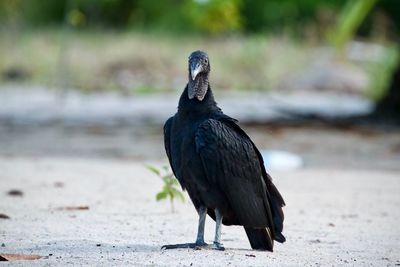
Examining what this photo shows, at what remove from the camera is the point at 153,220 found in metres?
6.44

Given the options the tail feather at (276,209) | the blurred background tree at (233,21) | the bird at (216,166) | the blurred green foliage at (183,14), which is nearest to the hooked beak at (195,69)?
the bird at (216,166)

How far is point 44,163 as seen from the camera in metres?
9.52

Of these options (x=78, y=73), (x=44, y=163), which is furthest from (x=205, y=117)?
(x=78, y=73)

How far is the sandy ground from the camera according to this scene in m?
5.02

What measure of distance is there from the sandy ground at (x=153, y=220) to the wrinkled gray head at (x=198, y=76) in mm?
938

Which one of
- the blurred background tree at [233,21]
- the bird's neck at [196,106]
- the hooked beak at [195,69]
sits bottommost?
the bird's neck at [196,106]

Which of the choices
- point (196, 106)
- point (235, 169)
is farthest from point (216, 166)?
point (196, 106)

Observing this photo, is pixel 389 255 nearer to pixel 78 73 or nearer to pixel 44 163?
pixel 44 163

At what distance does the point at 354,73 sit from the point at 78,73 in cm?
630

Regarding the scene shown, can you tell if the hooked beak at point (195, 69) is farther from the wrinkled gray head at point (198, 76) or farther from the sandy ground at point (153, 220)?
the sandy ground at point (153, 220)

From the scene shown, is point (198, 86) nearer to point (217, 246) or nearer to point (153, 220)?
point (217, 246)

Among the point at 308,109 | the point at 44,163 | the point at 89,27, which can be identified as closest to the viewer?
the point at 44,163

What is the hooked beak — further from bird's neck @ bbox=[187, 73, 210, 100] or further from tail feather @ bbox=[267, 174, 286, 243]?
tail feather @ bbox=[267, 174, 286, 243]

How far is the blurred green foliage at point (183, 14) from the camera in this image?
26086 mm
